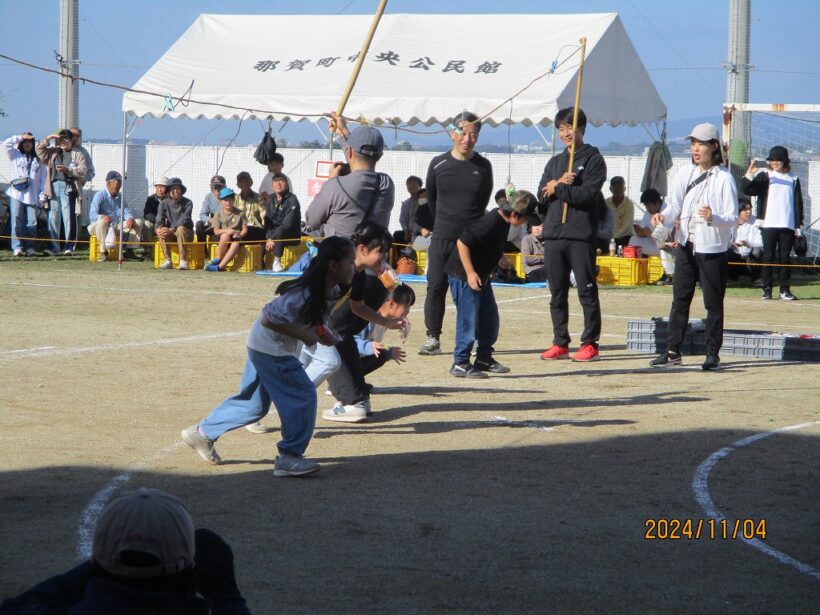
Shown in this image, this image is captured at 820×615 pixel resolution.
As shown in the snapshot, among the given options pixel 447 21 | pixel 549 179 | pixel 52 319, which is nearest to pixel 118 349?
pixel 52 319

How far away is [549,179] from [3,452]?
5.76 metres

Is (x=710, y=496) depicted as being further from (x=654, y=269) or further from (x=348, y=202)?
(x=654, y=269)

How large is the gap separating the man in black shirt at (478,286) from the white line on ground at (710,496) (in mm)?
2730

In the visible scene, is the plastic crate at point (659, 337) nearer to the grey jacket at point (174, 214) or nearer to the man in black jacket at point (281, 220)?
the man in black jacket at point (281, 220)

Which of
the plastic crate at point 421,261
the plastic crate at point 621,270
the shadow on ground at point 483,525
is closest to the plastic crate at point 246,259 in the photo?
the plastic crate at point 421,261

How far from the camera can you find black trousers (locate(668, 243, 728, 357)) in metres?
9.91

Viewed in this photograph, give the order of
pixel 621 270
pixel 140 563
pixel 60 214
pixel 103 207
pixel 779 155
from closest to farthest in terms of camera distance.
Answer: pixel 140 563
pixel 779 155
pixel 621 270
pixel 103 207
pixel 60 214

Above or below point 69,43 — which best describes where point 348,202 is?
below

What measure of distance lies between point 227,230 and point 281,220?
36.0 inches

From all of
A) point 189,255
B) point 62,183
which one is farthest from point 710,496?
point 62,183

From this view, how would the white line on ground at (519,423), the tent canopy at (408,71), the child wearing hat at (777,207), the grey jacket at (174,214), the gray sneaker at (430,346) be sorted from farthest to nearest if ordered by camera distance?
the grey jacket at (174,214), the tent canopy at (408,71), the child wearing hat at (777,207), the gray sneaker at (430,346), the white line on ground at (519,423)

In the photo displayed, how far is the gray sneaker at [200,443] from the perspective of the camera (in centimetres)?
653

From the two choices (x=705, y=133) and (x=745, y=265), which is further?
(x=745, y=265)

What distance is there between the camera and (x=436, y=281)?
1068cm
